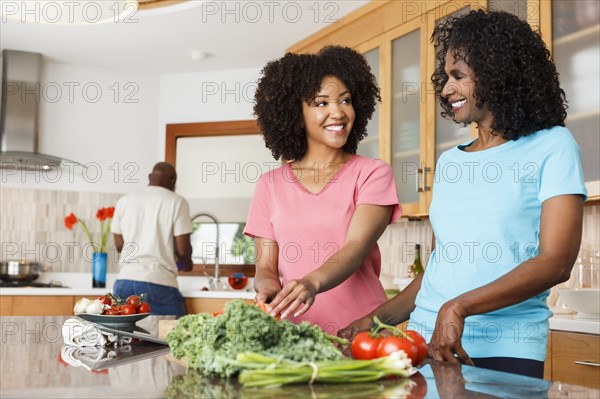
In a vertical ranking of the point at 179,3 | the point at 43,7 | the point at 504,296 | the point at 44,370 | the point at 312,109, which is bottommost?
the point at 44,370

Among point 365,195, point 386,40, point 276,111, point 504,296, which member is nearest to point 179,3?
point 386,40

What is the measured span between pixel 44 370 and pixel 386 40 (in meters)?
3.13


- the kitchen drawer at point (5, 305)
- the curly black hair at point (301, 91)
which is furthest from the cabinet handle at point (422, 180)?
the kitchen drawer at point (5, 305)

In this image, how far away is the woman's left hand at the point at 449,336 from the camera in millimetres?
1211

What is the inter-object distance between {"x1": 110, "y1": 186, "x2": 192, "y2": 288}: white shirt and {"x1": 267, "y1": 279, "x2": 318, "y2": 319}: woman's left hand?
109 inches

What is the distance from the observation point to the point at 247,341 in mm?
1010

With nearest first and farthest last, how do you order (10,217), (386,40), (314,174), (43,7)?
(314,174) → (43,7) → (386,40) → (10,217)

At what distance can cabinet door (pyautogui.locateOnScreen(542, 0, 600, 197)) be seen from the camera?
2.68m

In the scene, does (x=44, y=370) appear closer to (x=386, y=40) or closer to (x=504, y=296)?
(x=504, y=296)

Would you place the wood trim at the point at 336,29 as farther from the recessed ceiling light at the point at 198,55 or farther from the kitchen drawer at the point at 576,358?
the kitchen drawer at the point at 576,358

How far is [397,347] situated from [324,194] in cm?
66

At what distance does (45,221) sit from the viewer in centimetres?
514

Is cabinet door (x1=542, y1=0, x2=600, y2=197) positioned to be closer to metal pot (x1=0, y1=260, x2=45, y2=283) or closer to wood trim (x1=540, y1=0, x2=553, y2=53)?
wood trim (x1=540, y1=0, x2=553, y2=53)

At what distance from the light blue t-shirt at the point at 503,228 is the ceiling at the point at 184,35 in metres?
2.88
